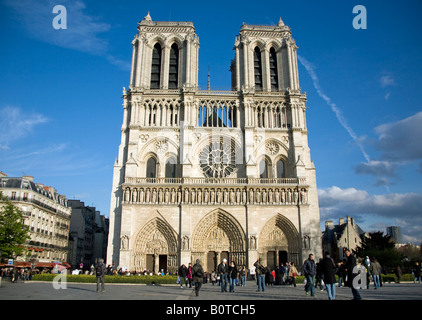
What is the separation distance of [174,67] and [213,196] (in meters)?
13.4

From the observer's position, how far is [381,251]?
31.4 meters

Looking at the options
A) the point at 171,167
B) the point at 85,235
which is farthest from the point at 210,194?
the point at 85,235

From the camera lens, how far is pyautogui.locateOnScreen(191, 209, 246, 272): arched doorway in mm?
27688

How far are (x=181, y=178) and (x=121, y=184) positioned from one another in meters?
4.87

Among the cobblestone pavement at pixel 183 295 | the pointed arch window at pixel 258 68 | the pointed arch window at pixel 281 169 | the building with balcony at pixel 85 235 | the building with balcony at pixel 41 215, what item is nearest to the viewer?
the cobblestone pavement at pixel 183 295

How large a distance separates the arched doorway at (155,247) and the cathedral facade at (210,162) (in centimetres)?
8

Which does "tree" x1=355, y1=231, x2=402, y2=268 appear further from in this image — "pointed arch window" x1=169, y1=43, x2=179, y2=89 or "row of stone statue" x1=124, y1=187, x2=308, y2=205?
"pointed arch window" x1=169, y1=43, x2=179, y2=89

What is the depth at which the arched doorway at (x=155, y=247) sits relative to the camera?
27.5m

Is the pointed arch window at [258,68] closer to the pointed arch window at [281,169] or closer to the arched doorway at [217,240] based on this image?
the pointed arch window at [281,169]

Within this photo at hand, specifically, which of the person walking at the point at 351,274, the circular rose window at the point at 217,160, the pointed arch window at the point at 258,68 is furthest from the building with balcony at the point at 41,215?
the person walking at the point at 351,274

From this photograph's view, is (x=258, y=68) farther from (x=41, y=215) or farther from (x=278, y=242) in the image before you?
(x=41, y=215)

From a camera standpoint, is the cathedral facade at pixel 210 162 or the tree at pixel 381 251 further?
the tree at pixel 381 251

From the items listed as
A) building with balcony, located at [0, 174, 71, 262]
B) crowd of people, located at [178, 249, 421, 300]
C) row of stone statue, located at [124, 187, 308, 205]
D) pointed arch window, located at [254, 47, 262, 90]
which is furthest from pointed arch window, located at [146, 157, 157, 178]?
building with balcony, located at [0, 174, 71, 262]
